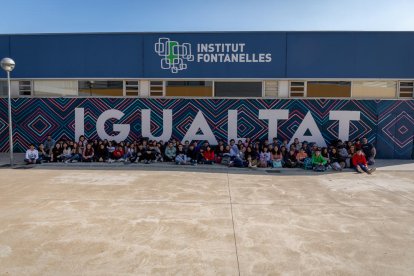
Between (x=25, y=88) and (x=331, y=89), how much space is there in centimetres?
1521

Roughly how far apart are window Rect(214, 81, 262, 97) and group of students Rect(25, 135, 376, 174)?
2.30m

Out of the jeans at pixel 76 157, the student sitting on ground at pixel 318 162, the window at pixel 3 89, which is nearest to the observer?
the student sitting on ground at pixel 318 162

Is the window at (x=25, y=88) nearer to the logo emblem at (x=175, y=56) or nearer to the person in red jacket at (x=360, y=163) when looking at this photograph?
the logo emblem at (x=175, y=56)

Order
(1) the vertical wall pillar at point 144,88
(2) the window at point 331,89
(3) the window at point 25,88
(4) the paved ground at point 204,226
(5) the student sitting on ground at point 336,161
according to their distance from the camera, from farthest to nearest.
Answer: (3) the window at point 25,88, (1) the vertical wall pillar at point 144,88, (2) the window at point 331,89, (5) the student sitting on ground at point 336,161, (4) the paved ground at point 204,226

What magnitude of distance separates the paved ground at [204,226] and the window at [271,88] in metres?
6.07

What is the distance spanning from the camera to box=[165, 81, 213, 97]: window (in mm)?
14516

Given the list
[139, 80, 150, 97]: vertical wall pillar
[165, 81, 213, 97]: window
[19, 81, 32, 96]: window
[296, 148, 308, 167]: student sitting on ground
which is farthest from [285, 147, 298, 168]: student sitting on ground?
[19, 81, 32, 96]: window

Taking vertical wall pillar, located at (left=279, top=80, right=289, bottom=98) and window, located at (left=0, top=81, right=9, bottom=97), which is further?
window, located at (left=0, top=81, right=9, bottom=97)

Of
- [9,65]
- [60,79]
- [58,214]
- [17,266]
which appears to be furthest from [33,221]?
[60,79]

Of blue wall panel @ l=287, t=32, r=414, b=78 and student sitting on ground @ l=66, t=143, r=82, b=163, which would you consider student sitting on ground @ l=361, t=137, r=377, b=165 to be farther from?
student sitting on ground @ l=66, t=143, r=82, b=163

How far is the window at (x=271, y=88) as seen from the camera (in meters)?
14.4

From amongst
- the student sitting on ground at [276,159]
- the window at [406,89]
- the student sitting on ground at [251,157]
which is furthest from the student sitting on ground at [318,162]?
the window at [406,89]

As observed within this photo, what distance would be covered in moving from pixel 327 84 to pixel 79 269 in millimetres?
13385

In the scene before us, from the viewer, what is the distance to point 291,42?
14172 mm
